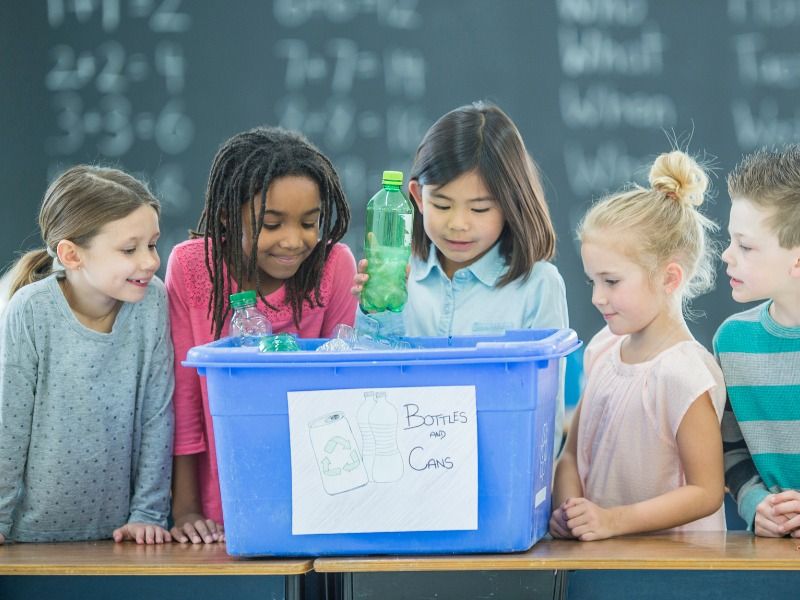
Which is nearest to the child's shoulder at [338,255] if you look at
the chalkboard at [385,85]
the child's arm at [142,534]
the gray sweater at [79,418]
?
the gray sweater at [79,418]

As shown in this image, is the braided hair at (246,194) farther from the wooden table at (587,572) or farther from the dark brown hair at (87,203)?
the wooden table at (587,572)

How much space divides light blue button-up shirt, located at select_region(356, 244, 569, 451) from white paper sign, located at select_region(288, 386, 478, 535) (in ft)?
1.45

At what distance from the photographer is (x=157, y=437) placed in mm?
1740

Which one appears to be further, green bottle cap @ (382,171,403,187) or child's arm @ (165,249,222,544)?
child's arm @ (165,249,222,544)

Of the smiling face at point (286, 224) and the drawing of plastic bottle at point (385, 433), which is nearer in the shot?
the drawing of plastic bottle at point (385, 433)

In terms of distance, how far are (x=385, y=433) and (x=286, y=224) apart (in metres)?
0.53

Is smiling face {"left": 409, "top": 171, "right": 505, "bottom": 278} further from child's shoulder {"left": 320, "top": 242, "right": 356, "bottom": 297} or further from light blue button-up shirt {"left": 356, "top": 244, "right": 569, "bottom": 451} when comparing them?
child's shoulder {"left": 320, "top": 242, "right": 356, "bottom": 297}

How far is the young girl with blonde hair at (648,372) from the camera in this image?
62.5 inches

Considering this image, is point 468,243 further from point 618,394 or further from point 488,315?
point 618,394

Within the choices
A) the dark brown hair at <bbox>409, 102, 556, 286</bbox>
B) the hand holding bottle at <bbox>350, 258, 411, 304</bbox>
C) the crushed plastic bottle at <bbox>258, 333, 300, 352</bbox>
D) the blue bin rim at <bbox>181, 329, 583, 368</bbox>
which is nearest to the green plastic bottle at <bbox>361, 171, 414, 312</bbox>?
the hand holding bottle at <bbox>350, 258, 411, 304</bbox>

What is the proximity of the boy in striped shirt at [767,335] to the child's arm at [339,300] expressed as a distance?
2.12 feet

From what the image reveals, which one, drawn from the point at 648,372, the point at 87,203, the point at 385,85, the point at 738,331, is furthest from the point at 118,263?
the point at 385,85

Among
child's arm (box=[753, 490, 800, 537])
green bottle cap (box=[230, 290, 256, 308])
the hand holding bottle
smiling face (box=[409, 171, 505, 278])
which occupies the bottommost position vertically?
child's arm (box=[753, 490, 800, 537])

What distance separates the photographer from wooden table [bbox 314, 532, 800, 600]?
131cm
